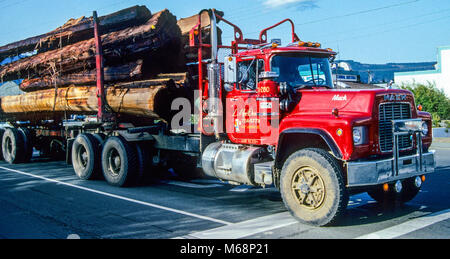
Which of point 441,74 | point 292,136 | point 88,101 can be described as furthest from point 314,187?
point 441,74

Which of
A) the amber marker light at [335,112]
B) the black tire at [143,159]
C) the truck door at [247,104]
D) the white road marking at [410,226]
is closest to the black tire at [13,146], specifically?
the black tire at [143,159]

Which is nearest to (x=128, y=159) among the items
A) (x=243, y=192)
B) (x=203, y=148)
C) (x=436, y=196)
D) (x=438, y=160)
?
(x=203, y=148)

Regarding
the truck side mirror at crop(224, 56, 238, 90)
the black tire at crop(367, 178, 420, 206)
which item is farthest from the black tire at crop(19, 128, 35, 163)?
the black tire at crop(367, 178, 420, 206)

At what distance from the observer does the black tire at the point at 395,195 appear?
7020 mm

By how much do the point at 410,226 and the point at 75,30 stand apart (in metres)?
10.2

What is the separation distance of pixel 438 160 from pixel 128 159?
869 cm

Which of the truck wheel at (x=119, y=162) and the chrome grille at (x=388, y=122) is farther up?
the chrome grille at (x=388, y=122)

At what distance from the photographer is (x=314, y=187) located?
5996 millimetres

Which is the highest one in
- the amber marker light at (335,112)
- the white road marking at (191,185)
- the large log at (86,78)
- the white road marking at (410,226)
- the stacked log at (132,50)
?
the stacked log at (132,50)

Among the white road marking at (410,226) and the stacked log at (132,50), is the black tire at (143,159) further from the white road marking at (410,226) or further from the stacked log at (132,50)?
the white road marking at (410,226)

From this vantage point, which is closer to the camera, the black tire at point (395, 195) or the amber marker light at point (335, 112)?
the amber marker light at point (335, 112)

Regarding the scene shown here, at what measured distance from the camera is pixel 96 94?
10750 millimetres

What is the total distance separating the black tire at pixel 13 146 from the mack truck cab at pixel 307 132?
846 cm

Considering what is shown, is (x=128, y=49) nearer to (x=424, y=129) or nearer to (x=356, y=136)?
(x=356, y=136)
